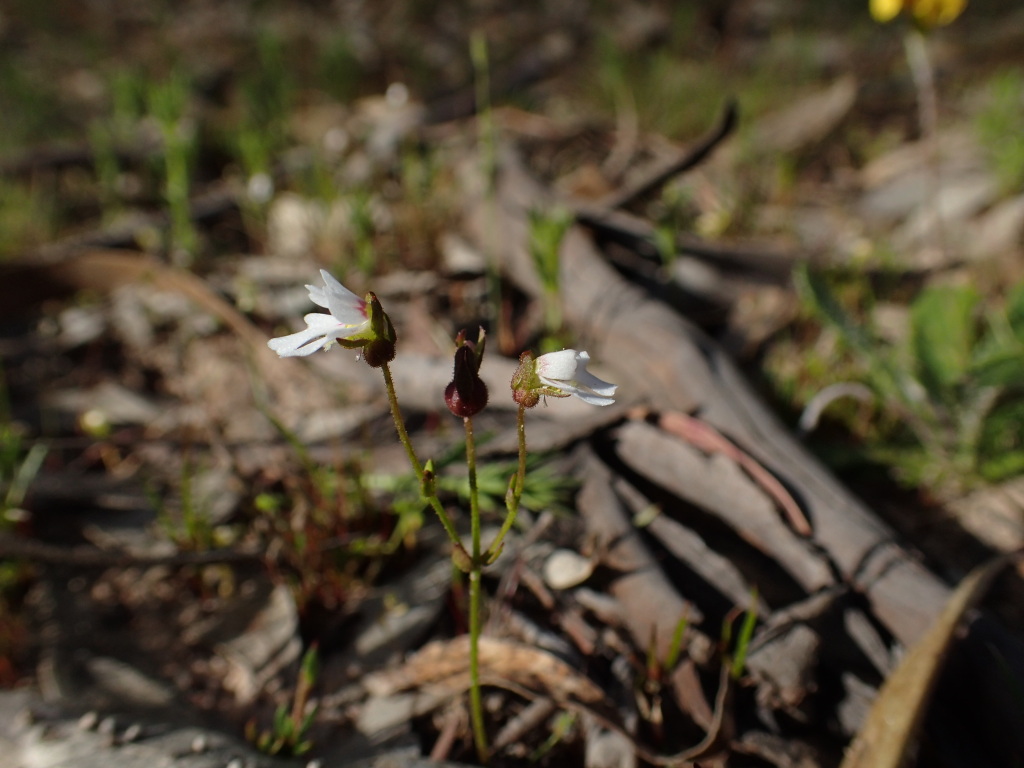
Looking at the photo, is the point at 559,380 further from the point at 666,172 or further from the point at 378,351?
the point at 666,172

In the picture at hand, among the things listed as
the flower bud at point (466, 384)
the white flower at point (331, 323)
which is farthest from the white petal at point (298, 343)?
the flower bud at point (466, 384)

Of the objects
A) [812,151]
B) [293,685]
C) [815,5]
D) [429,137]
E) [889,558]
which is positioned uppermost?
[815,5]

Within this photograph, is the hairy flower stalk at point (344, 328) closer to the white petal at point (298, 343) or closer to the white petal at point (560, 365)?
the white petal at point (298, 343)

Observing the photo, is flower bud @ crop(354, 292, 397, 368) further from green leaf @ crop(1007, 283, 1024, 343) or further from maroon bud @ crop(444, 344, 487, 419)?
green leaf @ crop(1007, 283, 1024, 343)

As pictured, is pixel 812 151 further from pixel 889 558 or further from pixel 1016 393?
pixel 889 558

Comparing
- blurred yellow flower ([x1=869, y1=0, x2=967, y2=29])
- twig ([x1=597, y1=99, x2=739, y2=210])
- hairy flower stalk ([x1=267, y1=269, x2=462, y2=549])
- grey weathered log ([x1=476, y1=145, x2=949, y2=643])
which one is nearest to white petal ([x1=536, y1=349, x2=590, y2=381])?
hairy flower stalk ([x1=267, y1=269, x2=462, y2=549])

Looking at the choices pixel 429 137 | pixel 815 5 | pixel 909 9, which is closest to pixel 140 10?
pixel 429 137
